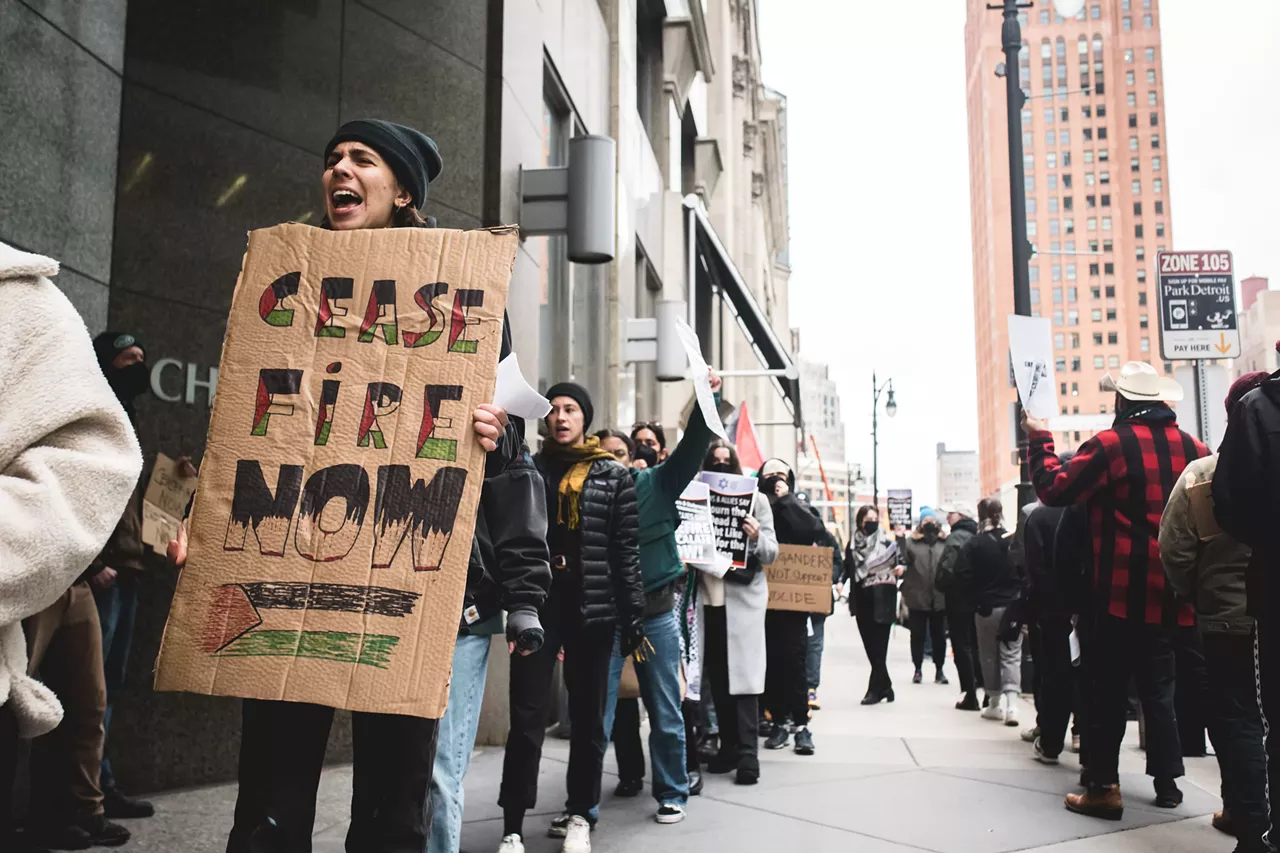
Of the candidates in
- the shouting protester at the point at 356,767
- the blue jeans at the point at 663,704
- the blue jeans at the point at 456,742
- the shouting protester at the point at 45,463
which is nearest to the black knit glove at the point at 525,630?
the blue jeans at the point at 456,742

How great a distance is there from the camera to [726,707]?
7453mm

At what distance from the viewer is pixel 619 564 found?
213 inches

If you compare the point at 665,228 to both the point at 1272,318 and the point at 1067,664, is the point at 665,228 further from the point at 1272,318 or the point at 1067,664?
the point at 1272,318

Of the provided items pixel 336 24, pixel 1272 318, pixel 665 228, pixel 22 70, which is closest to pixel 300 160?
pixel 336 24

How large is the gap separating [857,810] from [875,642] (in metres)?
5.54

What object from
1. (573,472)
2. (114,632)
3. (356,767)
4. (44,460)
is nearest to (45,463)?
(44,460)

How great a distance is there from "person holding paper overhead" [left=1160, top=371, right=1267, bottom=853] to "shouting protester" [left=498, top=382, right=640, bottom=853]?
2501mm

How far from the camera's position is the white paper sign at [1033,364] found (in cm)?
692

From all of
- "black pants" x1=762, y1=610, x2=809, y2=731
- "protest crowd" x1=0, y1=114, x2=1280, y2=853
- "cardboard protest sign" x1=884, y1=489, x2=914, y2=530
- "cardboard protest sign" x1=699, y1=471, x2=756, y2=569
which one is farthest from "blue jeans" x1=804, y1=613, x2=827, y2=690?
"cardboard protest sign" x1=884, y1=489, x2=914, y2=530

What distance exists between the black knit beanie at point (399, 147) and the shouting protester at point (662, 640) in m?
2.96

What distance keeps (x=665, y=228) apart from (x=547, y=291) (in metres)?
7.07

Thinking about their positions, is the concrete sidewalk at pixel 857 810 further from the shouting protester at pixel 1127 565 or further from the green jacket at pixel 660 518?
the green jacket at pixel 660 518

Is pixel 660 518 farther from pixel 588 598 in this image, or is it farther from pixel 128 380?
pixel 128 380

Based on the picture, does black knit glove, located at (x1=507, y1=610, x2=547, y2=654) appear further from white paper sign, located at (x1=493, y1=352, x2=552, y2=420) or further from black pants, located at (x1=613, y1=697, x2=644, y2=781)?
black pants, located at (x1=613, y1=697, x2=644, y2=781)
